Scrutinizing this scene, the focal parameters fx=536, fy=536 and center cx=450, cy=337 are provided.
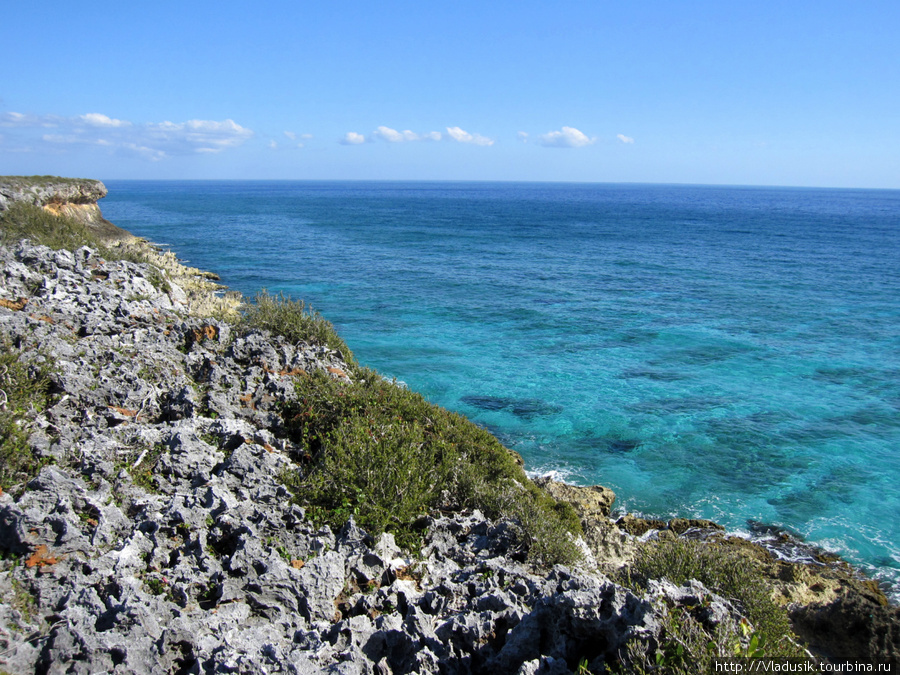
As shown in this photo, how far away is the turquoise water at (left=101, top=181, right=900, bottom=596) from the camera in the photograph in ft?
51.1

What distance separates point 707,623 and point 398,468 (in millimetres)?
4598

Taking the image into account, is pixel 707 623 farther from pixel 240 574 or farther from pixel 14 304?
pixel 14 304

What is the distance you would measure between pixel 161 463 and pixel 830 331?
3383 cm

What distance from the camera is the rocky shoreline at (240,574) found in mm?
5098

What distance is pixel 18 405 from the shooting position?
25.9ft

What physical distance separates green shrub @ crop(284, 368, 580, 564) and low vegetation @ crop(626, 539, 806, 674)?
139cm

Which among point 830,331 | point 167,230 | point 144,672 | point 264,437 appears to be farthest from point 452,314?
point 167,230

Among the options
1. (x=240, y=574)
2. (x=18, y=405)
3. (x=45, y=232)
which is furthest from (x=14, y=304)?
(x=45, y=232)

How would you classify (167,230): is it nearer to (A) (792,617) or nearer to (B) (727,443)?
(B) (727,443)

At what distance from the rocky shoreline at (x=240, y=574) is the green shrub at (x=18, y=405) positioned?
15cm

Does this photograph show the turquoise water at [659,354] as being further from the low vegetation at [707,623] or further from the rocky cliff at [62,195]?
the rocky cliff at [62,195]

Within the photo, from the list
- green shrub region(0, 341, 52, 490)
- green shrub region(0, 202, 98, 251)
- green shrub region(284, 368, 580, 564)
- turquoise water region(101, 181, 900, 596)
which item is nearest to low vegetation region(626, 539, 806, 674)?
green shrub region(284, 368, 580, 564)

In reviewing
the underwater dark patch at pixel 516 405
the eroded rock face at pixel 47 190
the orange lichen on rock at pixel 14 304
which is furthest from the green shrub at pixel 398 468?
the eroded rock face at pixel 47 190

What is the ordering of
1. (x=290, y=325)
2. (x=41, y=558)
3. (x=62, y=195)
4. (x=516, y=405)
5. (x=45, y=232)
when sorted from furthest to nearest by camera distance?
(x=62, y=195) → (x=45, y=232) → (x=516, y=405) → (x=290, y=325) → (x=41, y=558)
